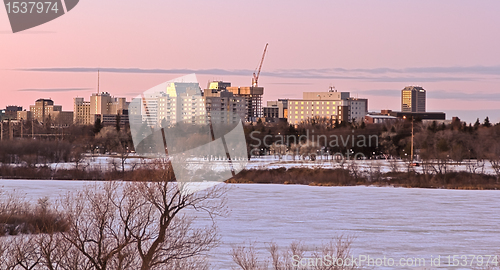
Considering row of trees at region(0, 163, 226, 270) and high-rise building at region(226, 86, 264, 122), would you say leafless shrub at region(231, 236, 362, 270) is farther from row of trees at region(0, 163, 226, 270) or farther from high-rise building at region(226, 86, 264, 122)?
high-rise building at region(226, 86, 264, 122)

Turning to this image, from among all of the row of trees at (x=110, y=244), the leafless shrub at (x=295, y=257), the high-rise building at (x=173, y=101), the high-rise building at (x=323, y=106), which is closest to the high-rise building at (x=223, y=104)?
the high-rise building at (x=173, y=101)

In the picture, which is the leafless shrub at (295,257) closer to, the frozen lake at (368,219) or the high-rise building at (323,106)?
the frozen lake at (368,219)

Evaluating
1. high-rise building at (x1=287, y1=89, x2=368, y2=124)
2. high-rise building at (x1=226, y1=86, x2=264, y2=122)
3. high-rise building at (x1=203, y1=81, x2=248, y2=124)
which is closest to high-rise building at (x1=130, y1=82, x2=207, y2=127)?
high-rise building at (x1=203, y1=81, x2=248, y2=124)

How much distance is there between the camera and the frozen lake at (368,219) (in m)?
18.8

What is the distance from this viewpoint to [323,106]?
542ft

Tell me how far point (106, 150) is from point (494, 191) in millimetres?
51923

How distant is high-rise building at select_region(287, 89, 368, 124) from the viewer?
538ft

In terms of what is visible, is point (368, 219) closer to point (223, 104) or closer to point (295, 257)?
point (295, 257)

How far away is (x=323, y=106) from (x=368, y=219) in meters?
142

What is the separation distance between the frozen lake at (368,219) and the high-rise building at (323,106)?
420 feet

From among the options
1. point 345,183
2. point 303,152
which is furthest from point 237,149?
point 345,183

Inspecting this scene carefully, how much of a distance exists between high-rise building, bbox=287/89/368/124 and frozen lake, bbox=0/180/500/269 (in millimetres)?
128008

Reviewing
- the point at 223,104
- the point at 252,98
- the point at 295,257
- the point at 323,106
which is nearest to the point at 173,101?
the point at 223,104

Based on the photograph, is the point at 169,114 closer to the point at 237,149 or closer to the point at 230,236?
the point at 237,149
